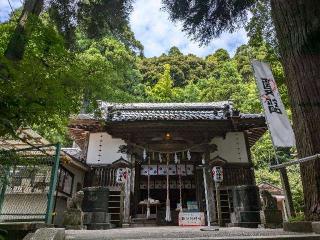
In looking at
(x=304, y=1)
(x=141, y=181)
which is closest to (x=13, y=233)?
(x=304, y=1)

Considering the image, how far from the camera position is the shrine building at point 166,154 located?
1327cm

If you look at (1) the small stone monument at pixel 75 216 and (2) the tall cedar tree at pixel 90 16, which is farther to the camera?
(2) the tall cedar tree at pixel 90 16

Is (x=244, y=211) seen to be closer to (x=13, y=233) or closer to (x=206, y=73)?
(x=13, y=233)

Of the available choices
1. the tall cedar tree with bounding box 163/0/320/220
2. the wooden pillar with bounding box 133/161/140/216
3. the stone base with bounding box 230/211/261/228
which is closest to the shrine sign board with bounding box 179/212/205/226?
the stone base with bounding box 230/211/261/228

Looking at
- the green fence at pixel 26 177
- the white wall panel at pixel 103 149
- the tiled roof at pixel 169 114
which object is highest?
the tiled roof at pixel 169 114

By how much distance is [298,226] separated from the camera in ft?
16.2

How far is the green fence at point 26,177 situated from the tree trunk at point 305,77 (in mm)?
4646

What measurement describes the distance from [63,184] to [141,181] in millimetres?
5030

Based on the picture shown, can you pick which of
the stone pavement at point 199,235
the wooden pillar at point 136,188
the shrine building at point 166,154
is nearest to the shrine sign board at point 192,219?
the shrine building at point 166,154

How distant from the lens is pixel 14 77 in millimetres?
4223

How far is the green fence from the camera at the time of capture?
4.89 m

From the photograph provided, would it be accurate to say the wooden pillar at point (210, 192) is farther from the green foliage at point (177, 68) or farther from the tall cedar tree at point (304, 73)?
the green foliage at point (177, 68)

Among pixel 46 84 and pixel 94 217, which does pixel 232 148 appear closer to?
pixel 94 217

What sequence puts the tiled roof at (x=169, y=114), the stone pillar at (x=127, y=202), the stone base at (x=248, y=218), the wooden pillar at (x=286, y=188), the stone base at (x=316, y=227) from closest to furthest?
the stone base at (x=316, y=227), the wooden pillar at (x=286, y=188), the stone base at (x=248, y=218), the stone pillar at (x=127, y=202), the tiled roof at (x=169, y=114)
